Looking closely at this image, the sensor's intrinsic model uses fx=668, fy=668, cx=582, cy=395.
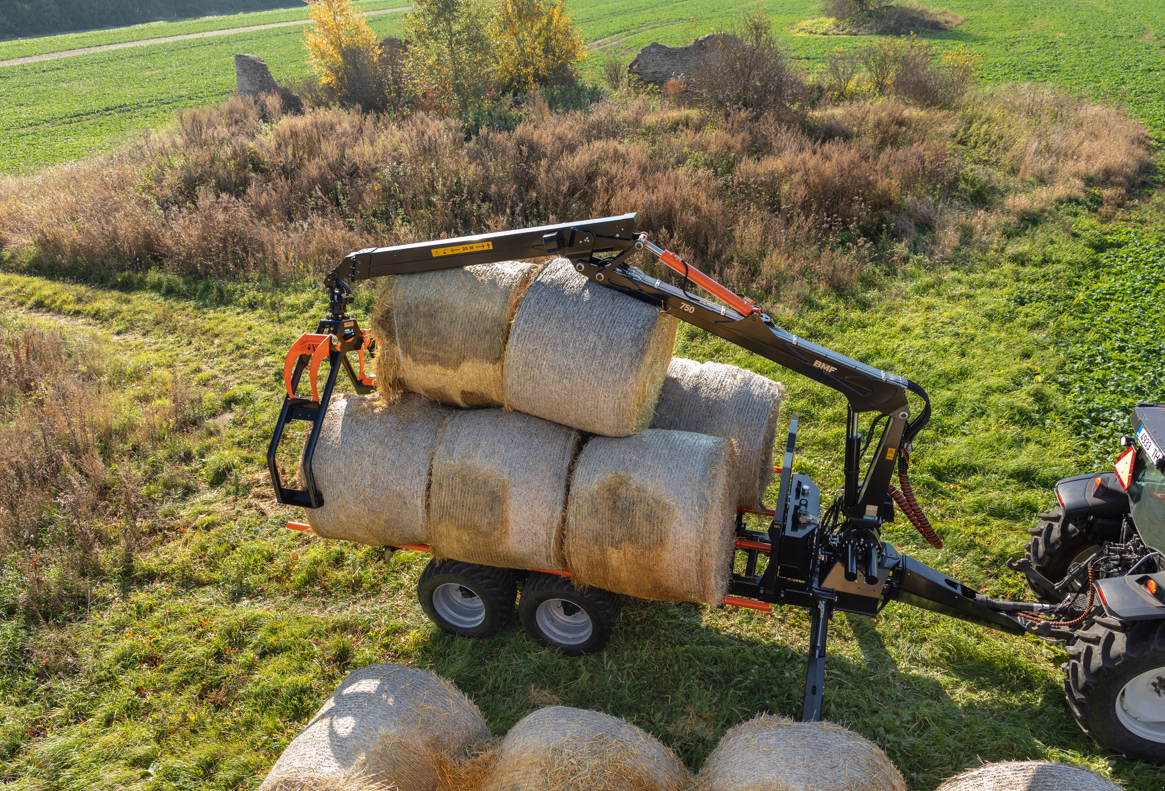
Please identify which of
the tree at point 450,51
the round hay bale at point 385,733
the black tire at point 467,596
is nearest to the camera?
the round hay bale at point 385,733

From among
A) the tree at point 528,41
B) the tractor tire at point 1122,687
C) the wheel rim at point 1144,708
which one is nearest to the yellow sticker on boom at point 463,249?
the tractor tire at point 1122,687

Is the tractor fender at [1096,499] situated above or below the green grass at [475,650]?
above

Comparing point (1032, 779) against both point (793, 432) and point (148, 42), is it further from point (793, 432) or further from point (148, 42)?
point (148, 42)

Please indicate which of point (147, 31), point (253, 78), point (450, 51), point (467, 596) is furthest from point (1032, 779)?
point (147, 31)

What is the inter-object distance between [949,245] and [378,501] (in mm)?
10495

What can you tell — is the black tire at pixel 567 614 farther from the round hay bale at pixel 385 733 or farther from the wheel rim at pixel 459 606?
the round hay bale at pixel 385 733

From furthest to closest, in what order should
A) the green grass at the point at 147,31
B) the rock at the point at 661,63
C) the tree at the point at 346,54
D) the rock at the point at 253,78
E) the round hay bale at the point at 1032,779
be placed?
the green grass at the point at 147,31
the rock at the point at 253,78
the rock at the point at 661,63
the tree at the point at 346,54
the round hay bale at the point at 1032,779

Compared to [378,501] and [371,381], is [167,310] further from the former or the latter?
[378,501]

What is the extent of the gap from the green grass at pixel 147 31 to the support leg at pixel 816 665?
41.9 meters

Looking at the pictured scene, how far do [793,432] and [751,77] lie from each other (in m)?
14.0

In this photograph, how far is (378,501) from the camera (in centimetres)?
472

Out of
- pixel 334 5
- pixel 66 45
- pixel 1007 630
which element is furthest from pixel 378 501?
pixel 66 45

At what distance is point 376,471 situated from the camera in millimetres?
4703

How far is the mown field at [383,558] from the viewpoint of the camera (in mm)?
4555
